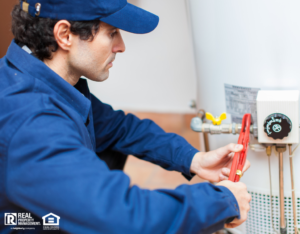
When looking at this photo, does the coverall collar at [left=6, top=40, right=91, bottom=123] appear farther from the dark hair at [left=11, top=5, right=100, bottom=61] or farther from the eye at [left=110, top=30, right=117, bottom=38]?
the eye at [left=110, top=30, right=117, bottom=38]

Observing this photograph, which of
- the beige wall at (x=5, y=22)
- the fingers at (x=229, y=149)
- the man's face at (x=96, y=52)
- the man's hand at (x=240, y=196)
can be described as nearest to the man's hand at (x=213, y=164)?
the fingers at (x=229, y=149)

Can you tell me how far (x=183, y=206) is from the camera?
50 cm

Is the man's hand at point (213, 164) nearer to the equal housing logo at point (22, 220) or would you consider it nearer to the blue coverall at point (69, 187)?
the blue coverall at point (69, 187)

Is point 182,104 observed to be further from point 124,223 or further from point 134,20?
point 124,223

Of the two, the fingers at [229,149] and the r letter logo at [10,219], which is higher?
the fingers at [229,149]

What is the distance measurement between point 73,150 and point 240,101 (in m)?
0.45

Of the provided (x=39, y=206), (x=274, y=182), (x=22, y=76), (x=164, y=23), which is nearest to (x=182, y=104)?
(x=164, y=23)

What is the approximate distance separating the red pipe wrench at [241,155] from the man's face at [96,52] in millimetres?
335

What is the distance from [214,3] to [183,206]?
47 cm

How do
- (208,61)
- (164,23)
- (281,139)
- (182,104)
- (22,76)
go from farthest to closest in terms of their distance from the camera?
(182,104), (164,23), (208,61), (281,139), (22,76)

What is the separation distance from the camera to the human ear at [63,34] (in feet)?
2.04

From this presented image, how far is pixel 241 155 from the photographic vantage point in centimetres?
70

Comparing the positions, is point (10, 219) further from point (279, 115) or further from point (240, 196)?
point (279, 115)

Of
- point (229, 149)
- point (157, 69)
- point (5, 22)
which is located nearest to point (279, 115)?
point (229, 149)
